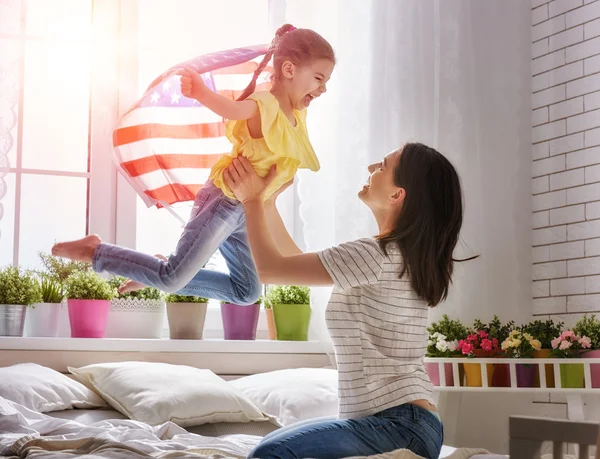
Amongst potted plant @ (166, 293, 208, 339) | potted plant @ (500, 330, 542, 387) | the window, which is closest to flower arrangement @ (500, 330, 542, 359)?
potted plant @ (500, 330, 542, 387)

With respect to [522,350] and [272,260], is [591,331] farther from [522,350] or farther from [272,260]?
[272,260]

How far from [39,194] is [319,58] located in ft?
5.07

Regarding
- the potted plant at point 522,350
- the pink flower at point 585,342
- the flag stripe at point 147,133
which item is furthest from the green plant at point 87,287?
the pink flower at point 585,342

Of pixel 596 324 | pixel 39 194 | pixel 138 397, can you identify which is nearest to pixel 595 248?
pixel 596 324

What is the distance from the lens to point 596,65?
3545mm

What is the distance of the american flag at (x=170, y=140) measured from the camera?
2.86 metres

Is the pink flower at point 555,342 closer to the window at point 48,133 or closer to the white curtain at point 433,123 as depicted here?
the white curtain at point 433,123

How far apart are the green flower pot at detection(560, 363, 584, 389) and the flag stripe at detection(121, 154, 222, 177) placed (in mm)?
1372

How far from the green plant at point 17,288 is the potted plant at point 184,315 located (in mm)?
493

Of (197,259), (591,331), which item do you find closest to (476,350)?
(591,331)

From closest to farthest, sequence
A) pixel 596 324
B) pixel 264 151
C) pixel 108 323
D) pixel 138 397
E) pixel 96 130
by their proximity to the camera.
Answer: pixel 264 151, pixel 138 397, pixel 596 324, pixel 108 323, pixel 96 130

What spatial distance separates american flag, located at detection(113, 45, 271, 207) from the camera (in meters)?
2.86

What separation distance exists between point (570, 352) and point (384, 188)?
132 cm

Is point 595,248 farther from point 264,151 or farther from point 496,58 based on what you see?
point 264,151
